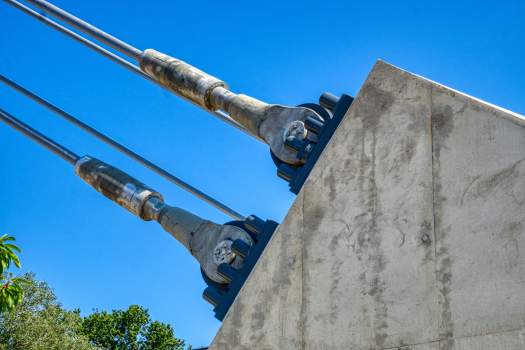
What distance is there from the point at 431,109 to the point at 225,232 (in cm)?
457

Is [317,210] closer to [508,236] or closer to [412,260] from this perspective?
[412,260]

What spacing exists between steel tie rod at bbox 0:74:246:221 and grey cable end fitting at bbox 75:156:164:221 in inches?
86.4

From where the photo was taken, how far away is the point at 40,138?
1338cm

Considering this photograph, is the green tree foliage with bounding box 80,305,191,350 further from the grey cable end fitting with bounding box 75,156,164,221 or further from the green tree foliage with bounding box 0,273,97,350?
the grey cable end fitting with bounding box 75,156,164,221

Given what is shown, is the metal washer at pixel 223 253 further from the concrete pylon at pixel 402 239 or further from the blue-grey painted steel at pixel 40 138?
the blue-grey painted steel at pixel 40 138

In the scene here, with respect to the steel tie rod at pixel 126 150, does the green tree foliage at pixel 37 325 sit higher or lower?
lower

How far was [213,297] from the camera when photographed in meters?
8.02

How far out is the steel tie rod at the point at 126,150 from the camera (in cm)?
1354

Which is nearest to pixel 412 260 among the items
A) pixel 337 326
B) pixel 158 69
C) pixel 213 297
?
pixel 337 326

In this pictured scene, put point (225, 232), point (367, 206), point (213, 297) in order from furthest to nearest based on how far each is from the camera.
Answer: point (225, 232)
point (213, 297)
point (367, 206)

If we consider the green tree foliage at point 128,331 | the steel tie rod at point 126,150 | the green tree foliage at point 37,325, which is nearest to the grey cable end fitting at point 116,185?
the steel tie rod at point 126,150

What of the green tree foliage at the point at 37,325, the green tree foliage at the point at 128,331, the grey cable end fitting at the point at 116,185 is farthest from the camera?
the green tree foliage at the point at 128,331

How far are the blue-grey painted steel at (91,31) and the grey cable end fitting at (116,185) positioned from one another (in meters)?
2.76

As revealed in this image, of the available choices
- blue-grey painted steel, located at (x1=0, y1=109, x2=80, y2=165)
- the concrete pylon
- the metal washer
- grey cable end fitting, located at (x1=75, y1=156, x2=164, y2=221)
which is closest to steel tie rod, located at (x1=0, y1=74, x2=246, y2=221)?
blue-grey painted steel, located at (x1=0, y1=109, x2=80, y2=165)
